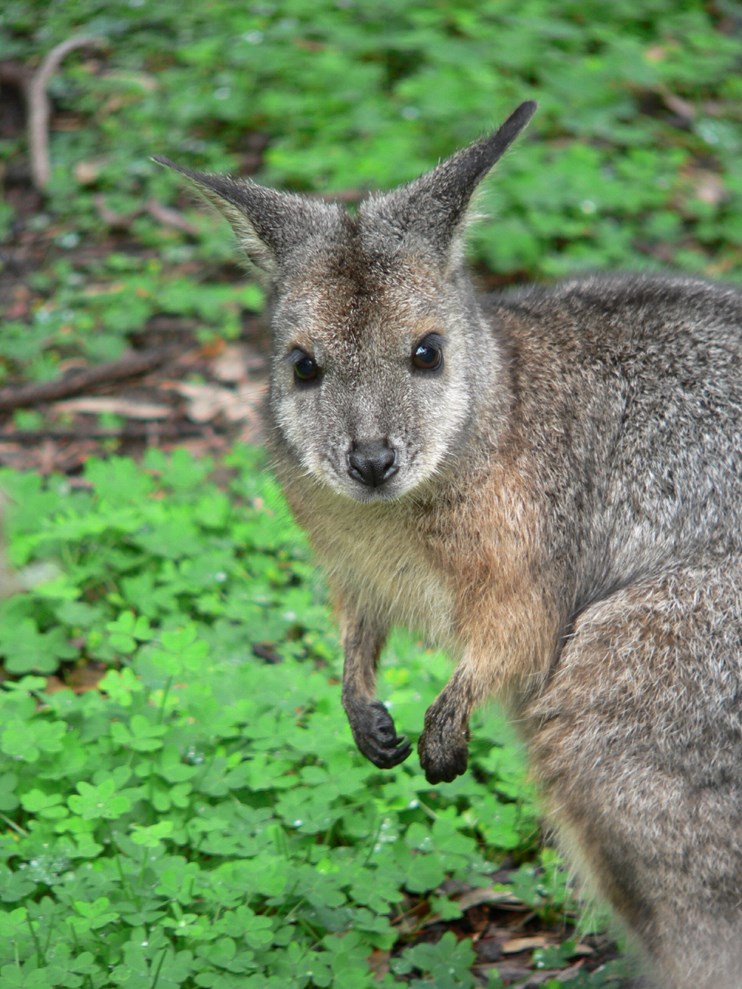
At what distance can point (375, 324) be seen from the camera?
3.94 metres

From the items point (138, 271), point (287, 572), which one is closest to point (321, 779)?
point (287, 572)

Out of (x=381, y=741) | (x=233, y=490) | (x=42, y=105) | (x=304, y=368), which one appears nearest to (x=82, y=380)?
(x=233, y=490)

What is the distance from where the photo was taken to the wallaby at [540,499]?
11.7 ft

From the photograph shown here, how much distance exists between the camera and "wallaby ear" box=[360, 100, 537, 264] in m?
3.99

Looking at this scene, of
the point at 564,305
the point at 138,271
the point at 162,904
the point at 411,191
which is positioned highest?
the point at 411,191

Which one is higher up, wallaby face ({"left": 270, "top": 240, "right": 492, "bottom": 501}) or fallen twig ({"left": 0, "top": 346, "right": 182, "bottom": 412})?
wallaby face ({"left": 270, "top": 240, "right": 492, "bottom": 501})

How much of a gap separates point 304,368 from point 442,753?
1.24 metres

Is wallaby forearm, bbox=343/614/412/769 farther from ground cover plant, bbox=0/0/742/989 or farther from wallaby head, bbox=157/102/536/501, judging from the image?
wallaby head, bbox=157/102/536/501

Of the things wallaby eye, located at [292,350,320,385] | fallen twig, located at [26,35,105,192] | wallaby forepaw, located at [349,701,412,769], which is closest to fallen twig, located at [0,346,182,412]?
fallen twig, located at [26,35,105,192]

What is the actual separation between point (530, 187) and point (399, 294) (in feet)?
14.3

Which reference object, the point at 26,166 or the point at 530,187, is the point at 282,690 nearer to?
the point at 530,187

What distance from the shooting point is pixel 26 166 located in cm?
905

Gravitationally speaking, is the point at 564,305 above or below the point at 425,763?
above

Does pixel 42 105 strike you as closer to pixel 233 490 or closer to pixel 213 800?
pixel 233 490
